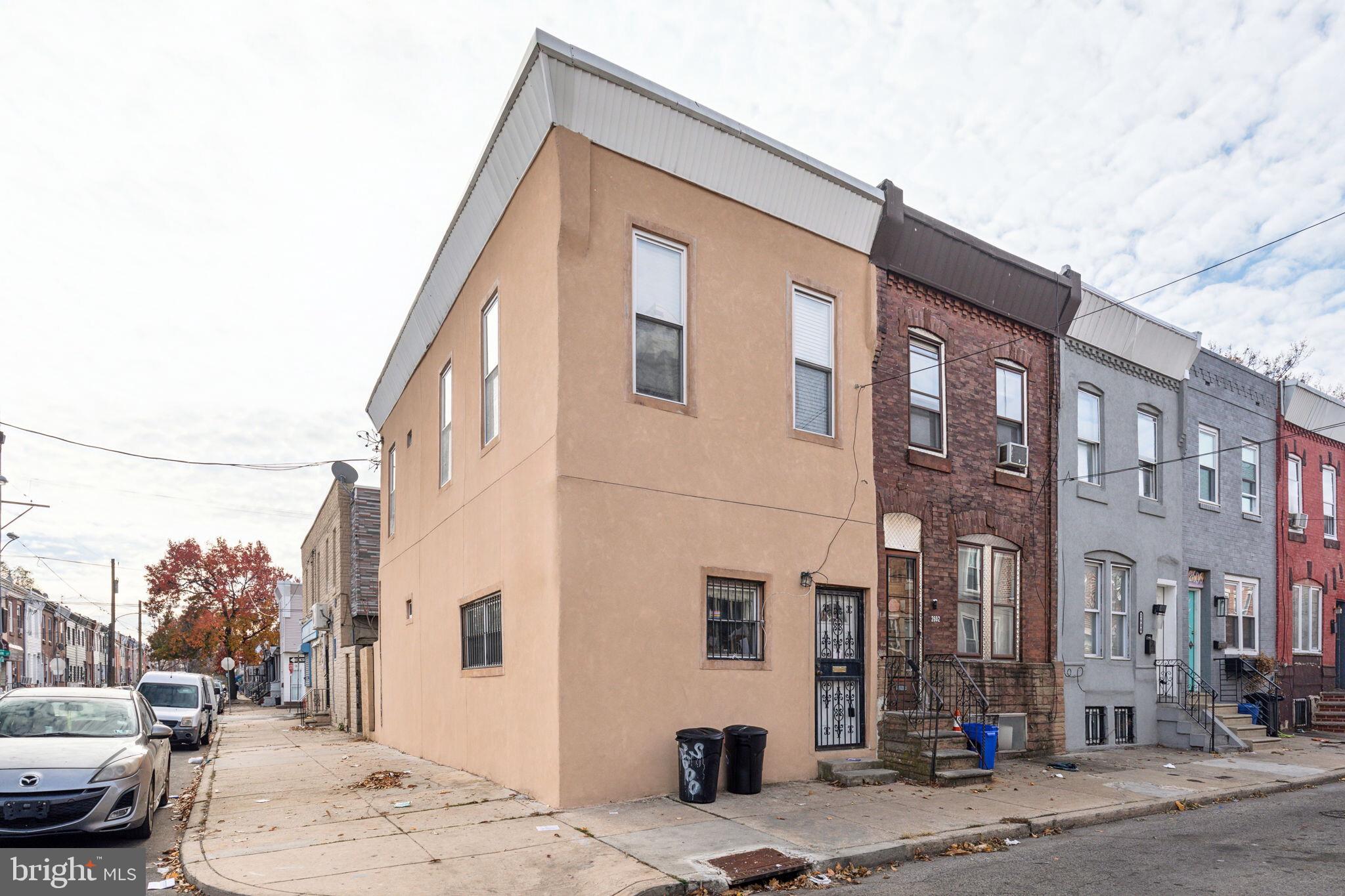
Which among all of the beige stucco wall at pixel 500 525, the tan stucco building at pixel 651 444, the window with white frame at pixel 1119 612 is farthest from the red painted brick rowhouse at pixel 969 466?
the beige stucco wall at pixel 500 525

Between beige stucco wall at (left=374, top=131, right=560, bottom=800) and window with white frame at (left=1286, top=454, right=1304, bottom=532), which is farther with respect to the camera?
window with white frame at (left=1286, top=454, right=1304, bottom=532)

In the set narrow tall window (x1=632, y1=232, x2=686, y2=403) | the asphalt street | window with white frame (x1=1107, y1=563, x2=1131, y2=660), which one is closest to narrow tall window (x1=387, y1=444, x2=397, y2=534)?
narrow tall window (x1=632, y1=232, x2=686, y2=403)

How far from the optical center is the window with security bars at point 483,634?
12727 mm

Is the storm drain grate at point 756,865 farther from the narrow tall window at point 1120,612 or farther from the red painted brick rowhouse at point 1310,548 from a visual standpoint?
the red painted brick rowhouse at point 1310,548

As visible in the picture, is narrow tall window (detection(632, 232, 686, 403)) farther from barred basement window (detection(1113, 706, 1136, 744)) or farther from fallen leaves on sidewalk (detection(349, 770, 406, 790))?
barred basement window (detection(1113, 706, 1136, 744))

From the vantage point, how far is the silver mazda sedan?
8.06 metres

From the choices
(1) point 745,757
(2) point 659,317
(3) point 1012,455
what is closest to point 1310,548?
(3) point 1012,455

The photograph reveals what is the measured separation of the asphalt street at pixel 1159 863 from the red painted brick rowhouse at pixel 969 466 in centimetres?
385

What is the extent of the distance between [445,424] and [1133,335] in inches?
494

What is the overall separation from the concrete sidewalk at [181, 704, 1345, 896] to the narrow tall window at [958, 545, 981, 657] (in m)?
1.81

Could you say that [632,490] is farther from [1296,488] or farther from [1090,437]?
[1296,488]

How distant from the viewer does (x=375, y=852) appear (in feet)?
27.1

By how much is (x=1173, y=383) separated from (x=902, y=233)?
828cm

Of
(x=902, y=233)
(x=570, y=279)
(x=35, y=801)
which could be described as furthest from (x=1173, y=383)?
(x=35, y=801)
